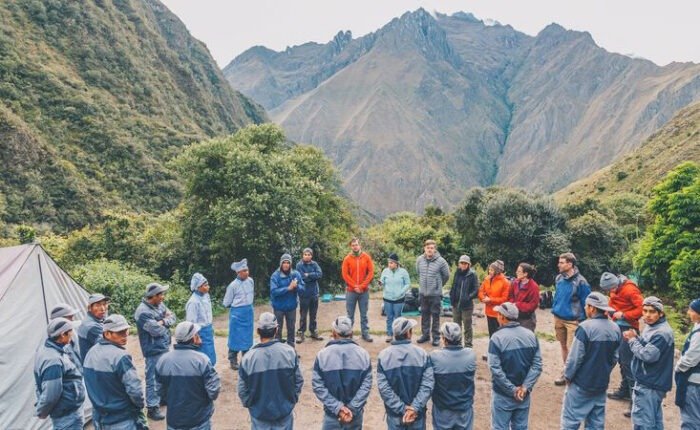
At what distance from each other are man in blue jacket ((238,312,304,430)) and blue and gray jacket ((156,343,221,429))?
33cm

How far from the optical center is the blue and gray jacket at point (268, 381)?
4680 mm

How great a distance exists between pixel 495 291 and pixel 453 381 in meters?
3.65

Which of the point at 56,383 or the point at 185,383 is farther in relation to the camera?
the point at 56,383

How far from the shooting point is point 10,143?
29.1m

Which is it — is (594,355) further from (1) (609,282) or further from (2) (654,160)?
(2) (654,160)

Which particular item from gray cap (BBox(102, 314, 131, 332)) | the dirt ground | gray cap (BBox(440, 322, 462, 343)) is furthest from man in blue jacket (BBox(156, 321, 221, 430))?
gray cap (BBox(440, 322, 462, 343))

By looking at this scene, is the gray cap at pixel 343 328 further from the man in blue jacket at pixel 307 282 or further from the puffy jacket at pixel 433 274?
the man in blue jacket at pixel 307 282

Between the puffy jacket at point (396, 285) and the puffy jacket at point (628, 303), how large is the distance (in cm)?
366

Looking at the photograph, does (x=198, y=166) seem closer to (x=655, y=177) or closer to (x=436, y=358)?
(x=436, y=358)

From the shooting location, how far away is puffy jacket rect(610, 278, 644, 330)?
6785 mm

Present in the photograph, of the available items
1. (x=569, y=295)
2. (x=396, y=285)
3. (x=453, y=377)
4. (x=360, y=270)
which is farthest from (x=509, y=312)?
(x=360, y=270)

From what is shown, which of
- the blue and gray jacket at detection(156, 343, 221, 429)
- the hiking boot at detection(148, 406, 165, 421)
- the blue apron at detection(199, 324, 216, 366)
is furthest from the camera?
the blue apron at detection(199, 324, 216, 366)

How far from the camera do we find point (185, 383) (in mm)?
4617

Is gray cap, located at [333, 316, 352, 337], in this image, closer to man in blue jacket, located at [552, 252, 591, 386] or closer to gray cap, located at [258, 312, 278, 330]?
gray cap, located at [258, 312, 278, 330]
